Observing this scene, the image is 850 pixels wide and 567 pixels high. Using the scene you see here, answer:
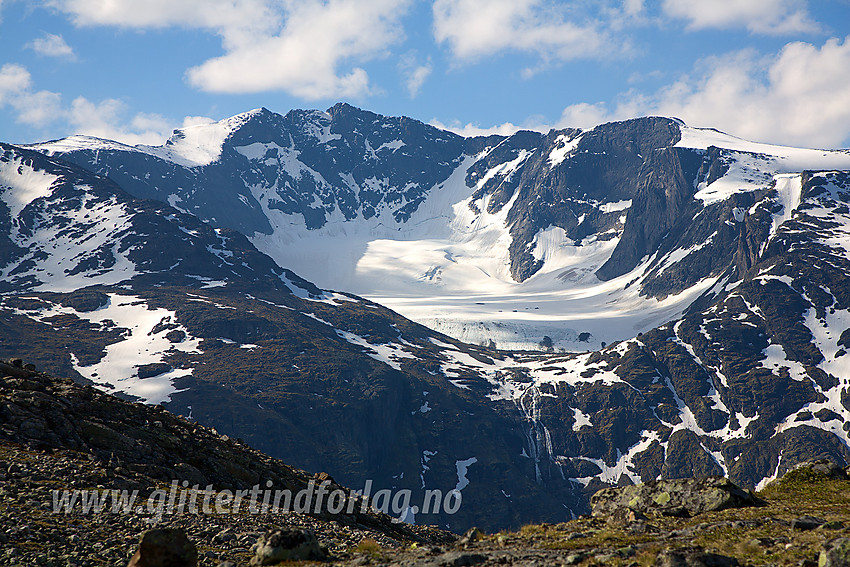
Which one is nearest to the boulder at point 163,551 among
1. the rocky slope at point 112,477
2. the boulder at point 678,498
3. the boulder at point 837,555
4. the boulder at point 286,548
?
the boulder at point 286,548

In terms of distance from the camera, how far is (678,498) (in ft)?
104

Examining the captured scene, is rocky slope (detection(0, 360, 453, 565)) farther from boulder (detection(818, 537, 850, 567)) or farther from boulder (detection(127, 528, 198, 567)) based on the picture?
boulder (detection(818, 537, 850, 567))

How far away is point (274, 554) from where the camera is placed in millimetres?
23281

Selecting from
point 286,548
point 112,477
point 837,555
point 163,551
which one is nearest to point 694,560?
point 837,555

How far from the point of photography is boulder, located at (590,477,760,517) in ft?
100

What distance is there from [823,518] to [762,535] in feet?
12.3

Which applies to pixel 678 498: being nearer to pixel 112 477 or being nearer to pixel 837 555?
pixel 837 555

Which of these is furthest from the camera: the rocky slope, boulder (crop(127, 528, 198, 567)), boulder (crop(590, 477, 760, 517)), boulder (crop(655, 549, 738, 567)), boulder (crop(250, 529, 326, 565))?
boulder (crop(590, 477, 760, 517))

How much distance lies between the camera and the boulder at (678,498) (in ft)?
100

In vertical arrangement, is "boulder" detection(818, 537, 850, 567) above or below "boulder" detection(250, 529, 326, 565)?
above

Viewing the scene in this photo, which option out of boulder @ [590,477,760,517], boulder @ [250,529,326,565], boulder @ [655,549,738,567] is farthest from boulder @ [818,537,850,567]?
boulder @ [250,529,326,565]

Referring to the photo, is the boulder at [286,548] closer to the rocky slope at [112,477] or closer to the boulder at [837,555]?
the rocky slope at [112,477]

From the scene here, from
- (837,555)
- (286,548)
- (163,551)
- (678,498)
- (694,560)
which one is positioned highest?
(837,555)

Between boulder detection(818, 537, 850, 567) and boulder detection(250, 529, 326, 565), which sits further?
boulder detection(250, 529, 326, 565)
